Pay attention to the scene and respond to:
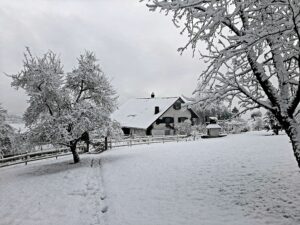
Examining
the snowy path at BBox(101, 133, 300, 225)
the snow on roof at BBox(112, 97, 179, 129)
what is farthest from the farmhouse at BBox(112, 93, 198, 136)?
the snowy path at BBox(101, 133, 300, 225)

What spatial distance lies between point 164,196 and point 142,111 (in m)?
37.0

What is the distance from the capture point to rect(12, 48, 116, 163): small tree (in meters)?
15.2

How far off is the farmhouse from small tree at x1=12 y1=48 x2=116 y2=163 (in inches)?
866

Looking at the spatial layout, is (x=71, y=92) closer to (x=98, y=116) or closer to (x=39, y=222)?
(x=98, y=116)

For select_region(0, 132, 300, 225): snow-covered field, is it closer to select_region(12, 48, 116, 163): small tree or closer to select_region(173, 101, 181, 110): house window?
select_region(12, 48, 116, 163): small tree

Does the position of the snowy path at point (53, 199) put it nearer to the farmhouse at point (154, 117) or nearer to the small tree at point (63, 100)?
the small tree at point (63, 100)

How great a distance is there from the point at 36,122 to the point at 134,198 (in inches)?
436

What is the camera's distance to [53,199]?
29.7 ft

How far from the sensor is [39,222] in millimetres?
6805

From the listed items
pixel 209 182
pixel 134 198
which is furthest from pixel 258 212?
pixel 134 198

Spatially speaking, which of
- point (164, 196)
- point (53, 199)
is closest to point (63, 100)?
point (53, 199)

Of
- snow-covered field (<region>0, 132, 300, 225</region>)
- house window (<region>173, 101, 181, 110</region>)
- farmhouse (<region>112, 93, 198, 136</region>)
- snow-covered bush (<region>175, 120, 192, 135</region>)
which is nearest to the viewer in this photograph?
snow-covered field (<region>0, 132, 300, 225</region>)

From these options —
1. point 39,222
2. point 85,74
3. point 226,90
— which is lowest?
point 39,222

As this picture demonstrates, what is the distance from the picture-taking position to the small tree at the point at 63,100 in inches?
600
